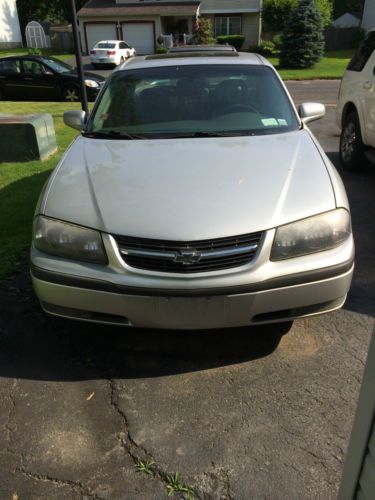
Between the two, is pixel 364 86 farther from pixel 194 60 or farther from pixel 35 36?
pixel 35 36

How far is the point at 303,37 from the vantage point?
77.8 feet

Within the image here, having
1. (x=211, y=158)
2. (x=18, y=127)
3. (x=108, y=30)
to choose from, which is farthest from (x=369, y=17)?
(x=211, y=158)

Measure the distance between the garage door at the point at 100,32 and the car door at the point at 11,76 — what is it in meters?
24.6

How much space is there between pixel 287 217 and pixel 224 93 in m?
1.79

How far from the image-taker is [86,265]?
7.90 ft

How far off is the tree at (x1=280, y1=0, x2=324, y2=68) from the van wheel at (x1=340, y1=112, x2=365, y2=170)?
64.1 ft

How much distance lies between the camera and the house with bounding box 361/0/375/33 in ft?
116

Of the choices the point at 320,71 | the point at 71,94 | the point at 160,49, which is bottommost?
the point at 160,49

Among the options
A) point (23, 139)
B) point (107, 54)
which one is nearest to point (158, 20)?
point (107, 54)

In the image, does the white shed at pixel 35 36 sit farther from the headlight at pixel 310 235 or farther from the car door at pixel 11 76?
the headlight at pixel 310 235

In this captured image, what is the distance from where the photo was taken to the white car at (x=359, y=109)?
549 centimetres

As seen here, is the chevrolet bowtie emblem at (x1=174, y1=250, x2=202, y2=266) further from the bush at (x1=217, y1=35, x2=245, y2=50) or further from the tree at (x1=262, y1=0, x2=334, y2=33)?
the bush at (x1=217, y1=35, x2=245, y2=50)

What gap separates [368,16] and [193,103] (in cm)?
3989

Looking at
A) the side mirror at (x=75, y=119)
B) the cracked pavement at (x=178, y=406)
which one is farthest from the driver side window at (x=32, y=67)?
the cracked pavement at (x=178, y=406)
